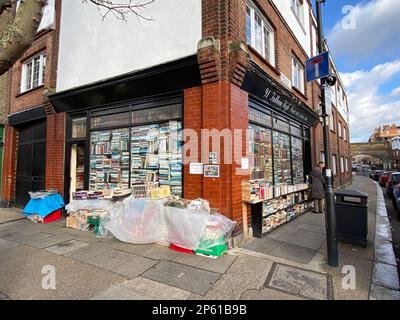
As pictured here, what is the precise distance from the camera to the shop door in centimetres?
860

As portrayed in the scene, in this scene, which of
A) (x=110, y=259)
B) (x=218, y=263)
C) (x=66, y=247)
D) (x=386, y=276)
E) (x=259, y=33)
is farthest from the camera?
(x=259, y=33)

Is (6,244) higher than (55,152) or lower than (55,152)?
lower

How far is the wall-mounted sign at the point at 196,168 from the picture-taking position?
4.95 meters

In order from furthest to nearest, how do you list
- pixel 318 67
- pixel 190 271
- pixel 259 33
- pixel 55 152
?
pixel 55 152
pixel 259 33
pixel 318 67
pixel 190 271

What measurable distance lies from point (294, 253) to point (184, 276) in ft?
7.58

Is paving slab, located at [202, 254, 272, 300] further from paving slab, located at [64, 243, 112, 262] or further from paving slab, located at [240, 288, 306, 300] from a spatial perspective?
paving slab, located at [64, 243, 112, 262]

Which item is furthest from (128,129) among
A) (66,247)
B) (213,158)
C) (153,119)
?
(66,247)

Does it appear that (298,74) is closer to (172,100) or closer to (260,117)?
(260,117)

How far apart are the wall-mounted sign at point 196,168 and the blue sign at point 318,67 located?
2.85 meters

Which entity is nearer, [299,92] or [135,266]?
[135,266]

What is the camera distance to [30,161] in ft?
29.8

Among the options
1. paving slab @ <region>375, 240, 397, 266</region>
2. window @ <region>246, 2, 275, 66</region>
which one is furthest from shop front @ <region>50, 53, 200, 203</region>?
paving slab @ <region>375, 240, 397, 266</region>

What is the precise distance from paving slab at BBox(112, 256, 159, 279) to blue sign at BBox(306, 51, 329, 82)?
455cm

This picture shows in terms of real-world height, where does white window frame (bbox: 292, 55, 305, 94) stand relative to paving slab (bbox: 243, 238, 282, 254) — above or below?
above
